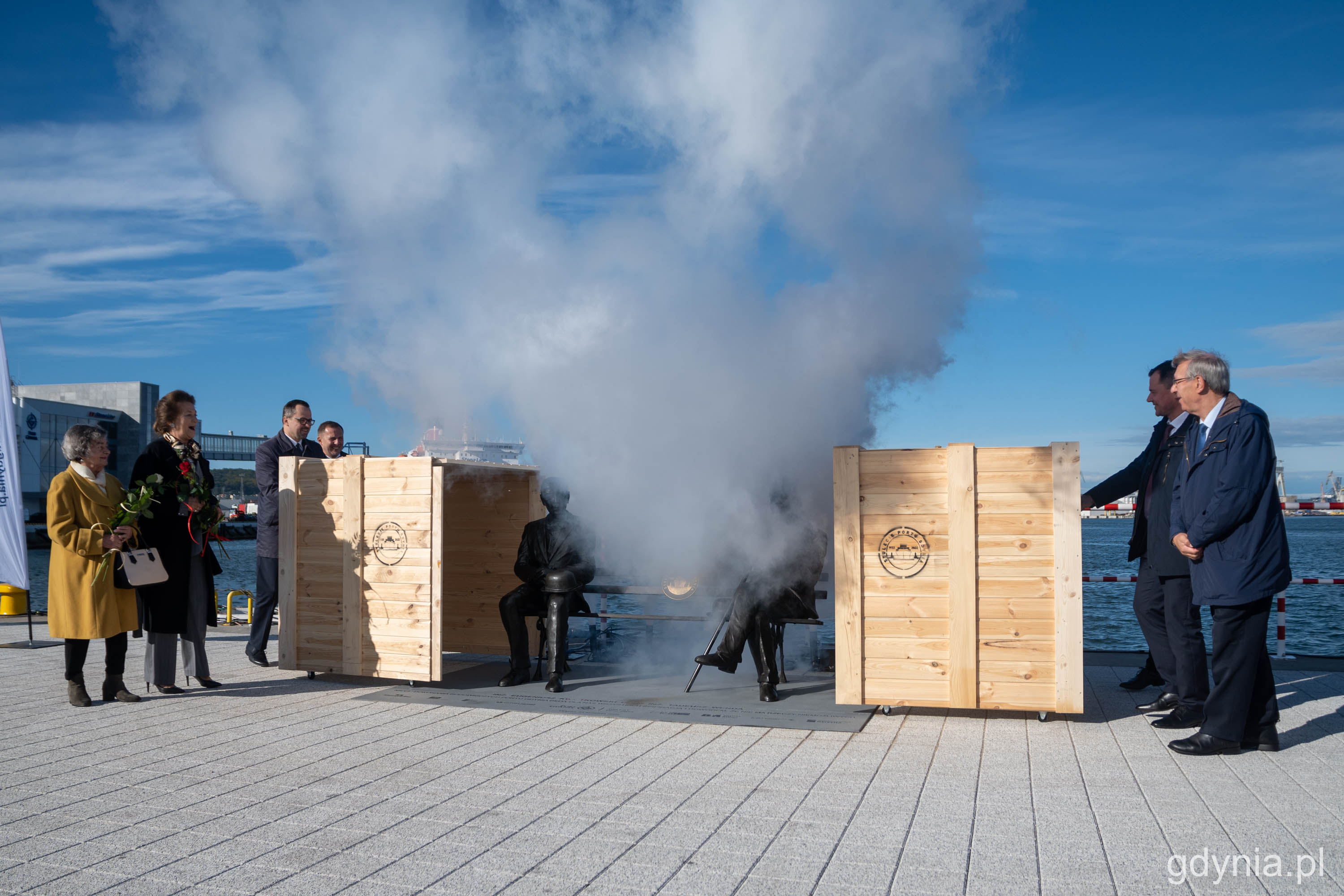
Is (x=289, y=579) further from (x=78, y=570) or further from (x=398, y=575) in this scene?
(x=78, y=570)

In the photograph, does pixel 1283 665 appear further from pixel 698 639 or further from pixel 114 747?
pixel 114 747

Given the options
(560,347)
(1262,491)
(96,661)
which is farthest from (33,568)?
(1262,491)

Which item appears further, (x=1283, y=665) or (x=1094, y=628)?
(x=1094, y=628)

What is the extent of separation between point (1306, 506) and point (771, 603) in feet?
18.0

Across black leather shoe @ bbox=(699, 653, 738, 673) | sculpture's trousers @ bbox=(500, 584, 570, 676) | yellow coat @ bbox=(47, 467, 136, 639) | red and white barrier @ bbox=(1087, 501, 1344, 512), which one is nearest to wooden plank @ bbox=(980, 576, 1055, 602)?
black leather shoe @ bbox=(699, 653, 738, 673)

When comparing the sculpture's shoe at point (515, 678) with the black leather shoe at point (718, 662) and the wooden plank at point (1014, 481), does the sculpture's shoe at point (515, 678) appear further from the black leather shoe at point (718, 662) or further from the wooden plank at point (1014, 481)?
the wooden plank at point (1014, 481)

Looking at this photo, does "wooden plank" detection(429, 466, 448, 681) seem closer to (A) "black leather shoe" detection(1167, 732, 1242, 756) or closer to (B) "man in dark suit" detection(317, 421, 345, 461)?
(B) "man in dark suit" detection(317, 421, 345, 461)

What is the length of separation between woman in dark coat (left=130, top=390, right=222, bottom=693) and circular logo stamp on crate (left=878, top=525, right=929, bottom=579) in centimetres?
485

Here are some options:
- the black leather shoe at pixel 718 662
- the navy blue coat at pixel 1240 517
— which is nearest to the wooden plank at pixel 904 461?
the navy blue coat at pixel 1240 517

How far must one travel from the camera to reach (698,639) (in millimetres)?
9383

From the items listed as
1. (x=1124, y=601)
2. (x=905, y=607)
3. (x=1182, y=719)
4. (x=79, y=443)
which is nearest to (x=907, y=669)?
(x=905, y=607)

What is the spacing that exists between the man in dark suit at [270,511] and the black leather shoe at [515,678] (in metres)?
Answer: 2.13

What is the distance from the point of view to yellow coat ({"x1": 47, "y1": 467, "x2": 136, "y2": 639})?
6508 mm

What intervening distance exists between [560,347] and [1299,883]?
5732 mm
